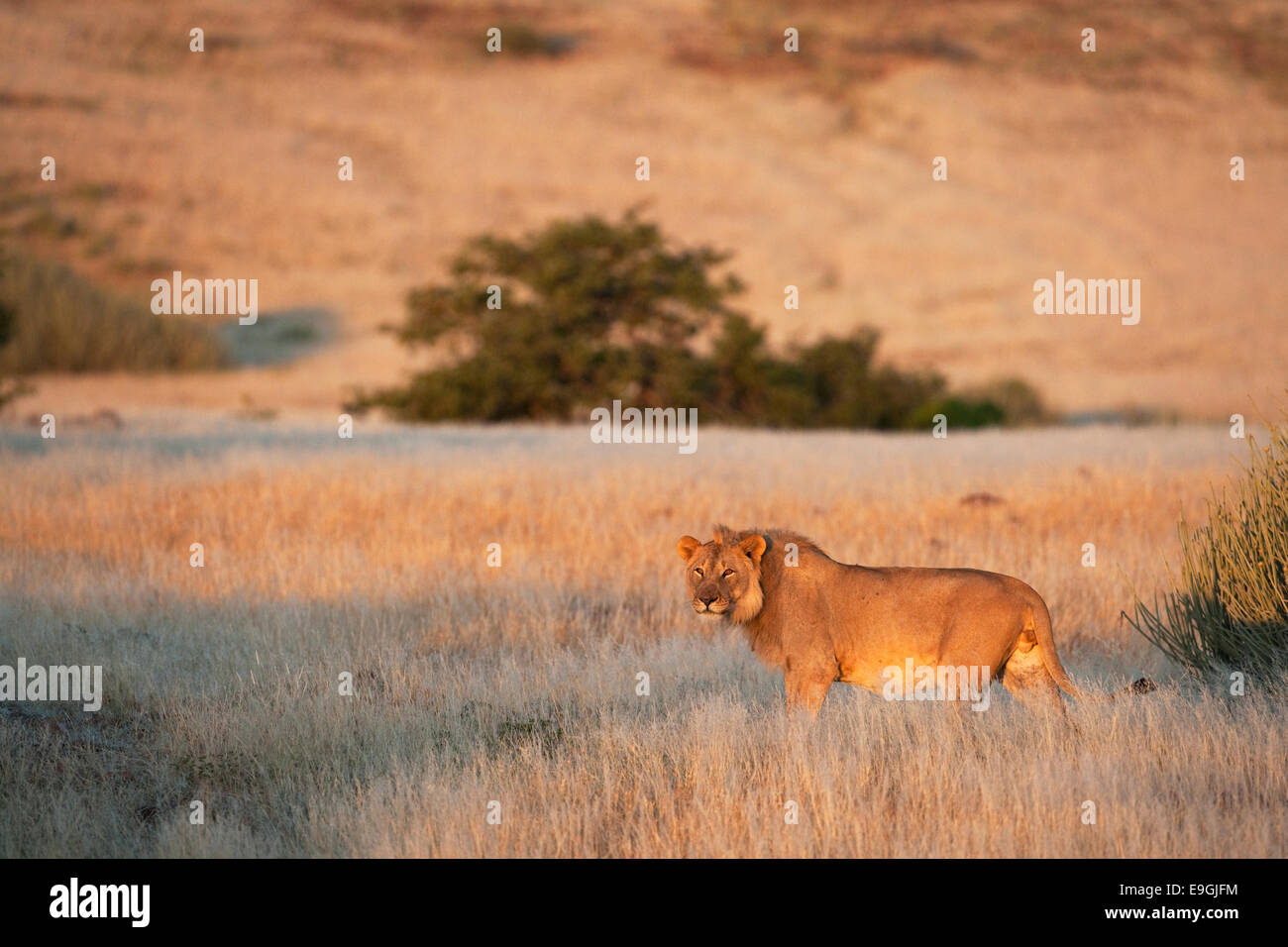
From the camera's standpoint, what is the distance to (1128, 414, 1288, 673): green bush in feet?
25.8

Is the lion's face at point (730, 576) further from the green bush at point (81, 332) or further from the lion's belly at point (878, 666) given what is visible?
the green bush at point (81, 332)

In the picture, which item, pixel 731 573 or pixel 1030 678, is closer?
pixel 1030 678

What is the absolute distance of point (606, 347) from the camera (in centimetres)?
3222

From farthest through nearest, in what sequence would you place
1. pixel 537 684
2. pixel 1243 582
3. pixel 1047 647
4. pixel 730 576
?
pixel 537 684 → pixel 1243 582 → pixel 730 576 → pixel 1047 647

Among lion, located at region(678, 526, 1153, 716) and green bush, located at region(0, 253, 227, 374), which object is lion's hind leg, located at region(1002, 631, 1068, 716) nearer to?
lion, located at region(678, 526, 1153, 716)

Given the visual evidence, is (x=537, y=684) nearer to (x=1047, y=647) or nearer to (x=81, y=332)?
(x=1047, y=647)

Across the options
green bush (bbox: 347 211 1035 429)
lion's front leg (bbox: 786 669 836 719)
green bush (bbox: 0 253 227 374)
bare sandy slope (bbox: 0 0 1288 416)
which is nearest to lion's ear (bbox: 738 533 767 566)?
lion's front leg (bbox: 786 669 836 719)

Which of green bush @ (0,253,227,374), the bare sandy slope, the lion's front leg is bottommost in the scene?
the lion's front leg

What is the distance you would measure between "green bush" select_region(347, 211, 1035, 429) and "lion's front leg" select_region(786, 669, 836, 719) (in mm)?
24636

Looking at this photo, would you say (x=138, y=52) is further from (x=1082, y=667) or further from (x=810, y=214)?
(x=1082, y=667)

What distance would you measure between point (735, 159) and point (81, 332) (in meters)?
52.3

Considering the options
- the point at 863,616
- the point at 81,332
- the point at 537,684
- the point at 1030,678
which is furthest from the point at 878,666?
the point at 81,332

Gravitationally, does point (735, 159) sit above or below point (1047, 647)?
above

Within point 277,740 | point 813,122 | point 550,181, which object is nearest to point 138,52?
point 550,181
